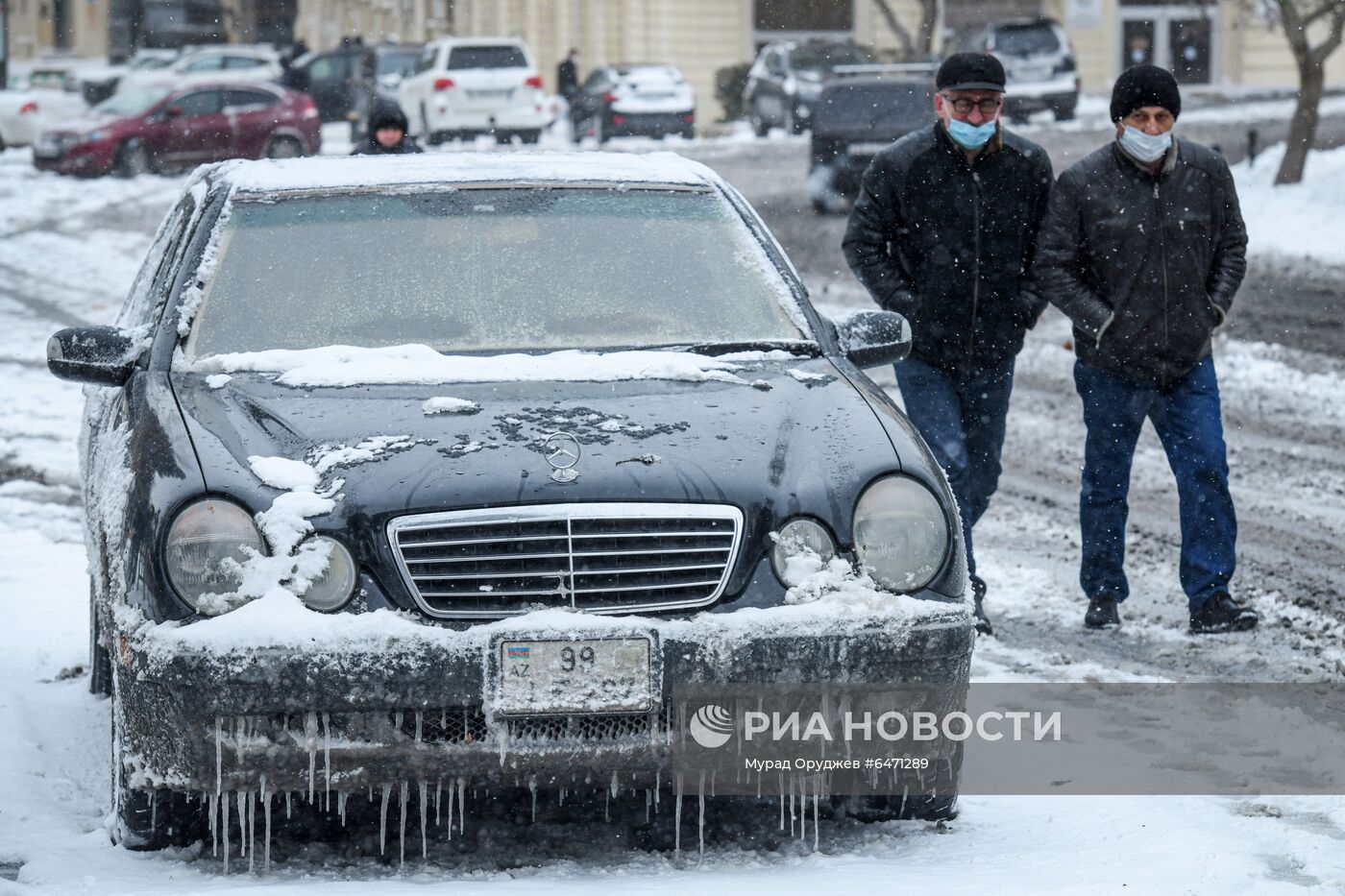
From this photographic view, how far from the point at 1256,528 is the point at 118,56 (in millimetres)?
59396

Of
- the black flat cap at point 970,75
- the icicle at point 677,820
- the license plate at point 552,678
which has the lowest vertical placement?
the icicle at point 677,820

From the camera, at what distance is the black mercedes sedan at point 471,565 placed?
4008 millimetres

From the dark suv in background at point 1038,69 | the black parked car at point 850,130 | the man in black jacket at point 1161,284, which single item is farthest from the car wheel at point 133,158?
the man in black jacket at point 1161,284

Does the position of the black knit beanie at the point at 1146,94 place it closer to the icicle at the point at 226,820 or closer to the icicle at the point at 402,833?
the icicle at the point at 402,833

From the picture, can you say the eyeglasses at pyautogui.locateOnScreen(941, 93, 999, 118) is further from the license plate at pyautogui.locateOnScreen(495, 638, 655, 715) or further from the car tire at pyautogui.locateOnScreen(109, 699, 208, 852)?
the car tire at pyautogui.locateOnScreen(109, 699, 208, 852)

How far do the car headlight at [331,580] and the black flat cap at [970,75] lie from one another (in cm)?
314

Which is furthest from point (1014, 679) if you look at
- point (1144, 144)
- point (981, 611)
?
point (1144, 144)

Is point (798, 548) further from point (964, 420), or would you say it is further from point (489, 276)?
point (964, 420)

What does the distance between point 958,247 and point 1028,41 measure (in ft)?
94.3

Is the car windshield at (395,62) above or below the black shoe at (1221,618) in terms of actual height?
above

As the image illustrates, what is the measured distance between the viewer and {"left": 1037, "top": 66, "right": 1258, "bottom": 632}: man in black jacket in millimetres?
6504

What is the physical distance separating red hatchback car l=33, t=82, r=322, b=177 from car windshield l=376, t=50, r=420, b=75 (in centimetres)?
612

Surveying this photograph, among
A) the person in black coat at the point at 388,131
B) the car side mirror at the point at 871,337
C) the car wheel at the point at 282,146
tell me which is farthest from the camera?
the car wheel at the point at 282,146

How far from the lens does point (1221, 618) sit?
6.51 m
